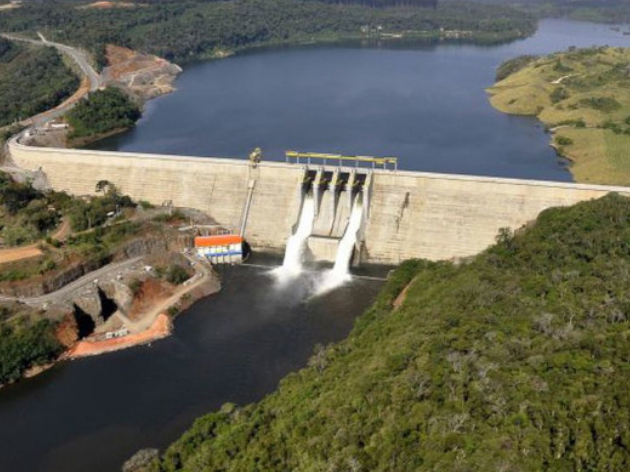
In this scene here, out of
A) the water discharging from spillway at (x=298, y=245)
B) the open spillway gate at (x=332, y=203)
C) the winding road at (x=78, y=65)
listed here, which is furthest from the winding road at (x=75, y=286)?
the winding road at (x=78, y=65)

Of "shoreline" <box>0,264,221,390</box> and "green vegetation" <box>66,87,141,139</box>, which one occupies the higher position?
"green vegetation" <box>66,87,141,139</box>

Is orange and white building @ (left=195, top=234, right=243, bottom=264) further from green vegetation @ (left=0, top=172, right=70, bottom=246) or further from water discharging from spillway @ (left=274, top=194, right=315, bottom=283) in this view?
green vegetation @ (left=0, top=172, right=70, bottom=246)

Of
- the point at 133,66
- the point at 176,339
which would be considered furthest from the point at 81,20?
the point at 176,339

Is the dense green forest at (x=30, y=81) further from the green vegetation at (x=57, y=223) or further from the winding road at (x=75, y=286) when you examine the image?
the winding road at (x=75, y=286)

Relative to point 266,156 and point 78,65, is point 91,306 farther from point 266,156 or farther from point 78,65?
point 78,65

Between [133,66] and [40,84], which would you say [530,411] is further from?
[133,66]

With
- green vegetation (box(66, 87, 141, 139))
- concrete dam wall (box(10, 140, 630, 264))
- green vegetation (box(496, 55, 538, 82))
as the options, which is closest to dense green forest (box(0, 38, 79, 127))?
green vegetation (box(66, 87, 141, 139))
